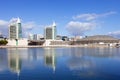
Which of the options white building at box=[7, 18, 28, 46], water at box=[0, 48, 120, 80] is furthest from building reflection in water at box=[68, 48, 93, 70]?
white building at box=[7, 18, 28, 46]

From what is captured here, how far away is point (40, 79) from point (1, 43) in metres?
161

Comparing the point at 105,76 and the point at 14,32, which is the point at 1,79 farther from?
the point at 14,32

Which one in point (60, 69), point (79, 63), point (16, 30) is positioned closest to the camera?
point (60, 69)

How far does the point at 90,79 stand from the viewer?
859 inches

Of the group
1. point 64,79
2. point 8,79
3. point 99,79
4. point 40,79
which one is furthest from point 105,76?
point 8,79

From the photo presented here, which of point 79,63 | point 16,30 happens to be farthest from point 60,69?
point 16,30

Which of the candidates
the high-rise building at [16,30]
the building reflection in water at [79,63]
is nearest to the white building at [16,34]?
the high-rise building at [16,30]

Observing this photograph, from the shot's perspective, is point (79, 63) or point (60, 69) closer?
point (60, 69)

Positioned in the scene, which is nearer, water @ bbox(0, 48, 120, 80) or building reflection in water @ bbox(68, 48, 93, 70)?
water @ bbox(0, 48, 120, 80)

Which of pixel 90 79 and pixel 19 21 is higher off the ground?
pixel 19 21

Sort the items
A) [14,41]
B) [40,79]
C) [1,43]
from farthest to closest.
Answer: [14,41] < [1,43] < [40,79]

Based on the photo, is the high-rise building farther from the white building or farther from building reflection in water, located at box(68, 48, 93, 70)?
building reflection in water, located at box(68, 48, 93, 70)

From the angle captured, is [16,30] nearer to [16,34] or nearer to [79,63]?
[16,34]

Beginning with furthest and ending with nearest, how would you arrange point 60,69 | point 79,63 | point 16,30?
point 16,30 < point 79,63 < point 60,69
